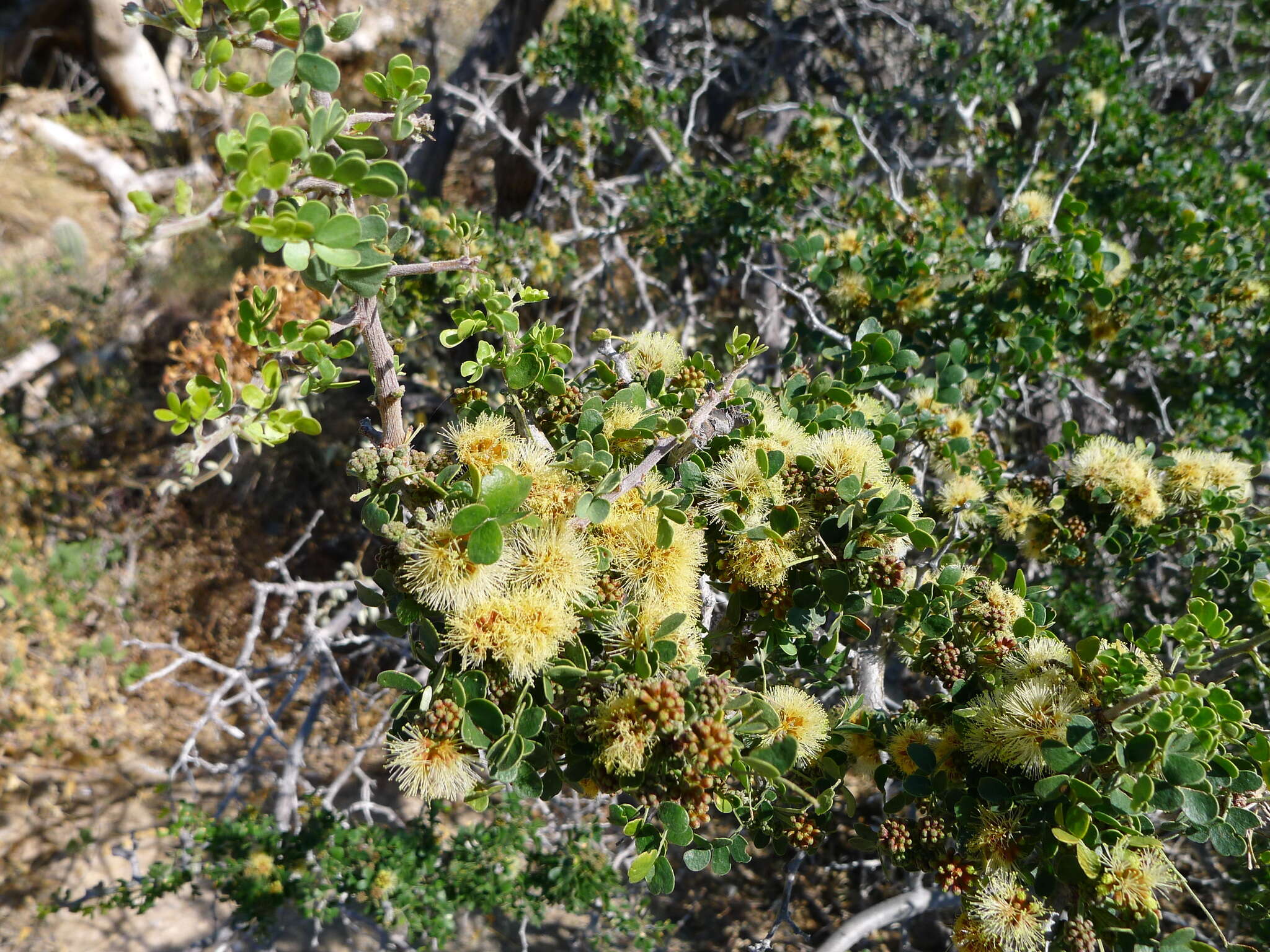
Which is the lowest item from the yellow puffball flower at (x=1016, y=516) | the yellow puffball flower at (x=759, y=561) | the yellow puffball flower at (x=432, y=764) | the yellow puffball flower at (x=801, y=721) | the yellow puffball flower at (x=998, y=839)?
the yellow puffball flower at (x=998, y=839)

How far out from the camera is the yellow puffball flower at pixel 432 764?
0.83 metres

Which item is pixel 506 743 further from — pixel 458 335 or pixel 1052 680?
pixel 1052 680

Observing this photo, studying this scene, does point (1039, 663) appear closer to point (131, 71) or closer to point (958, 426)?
point (958, 426)

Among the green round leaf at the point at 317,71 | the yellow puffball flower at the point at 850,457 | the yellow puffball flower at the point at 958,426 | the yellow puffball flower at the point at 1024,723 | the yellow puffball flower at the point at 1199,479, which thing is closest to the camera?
the green round leaf at the point at 317,71

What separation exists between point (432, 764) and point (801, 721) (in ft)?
1.64

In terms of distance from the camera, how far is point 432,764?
2.73 feet

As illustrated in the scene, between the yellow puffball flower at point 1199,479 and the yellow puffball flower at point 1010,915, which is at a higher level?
the yellow puffball flower at point 1199,479

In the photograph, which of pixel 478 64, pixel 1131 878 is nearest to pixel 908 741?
pixel 1131 878

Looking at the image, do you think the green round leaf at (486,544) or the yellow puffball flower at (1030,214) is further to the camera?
the yellow puffball flower at (1030,214)

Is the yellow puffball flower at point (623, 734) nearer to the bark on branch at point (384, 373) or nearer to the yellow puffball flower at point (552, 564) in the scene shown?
the yellow puffball flower at point (552, 564)

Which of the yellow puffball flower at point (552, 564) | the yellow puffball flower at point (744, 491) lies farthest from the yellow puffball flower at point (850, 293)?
the yellow puffball flower at point (552, 564)

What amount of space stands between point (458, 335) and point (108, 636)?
387 cm

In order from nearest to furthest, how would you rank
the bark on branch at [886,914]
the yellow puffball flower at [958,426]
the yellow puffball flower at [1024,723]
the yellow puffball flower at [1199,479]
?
the yellow puffball flower at [1024,723] < the yellow puffball flower at [1199,479] < the yellow puffball flower at [958,426] < the bark on branch at [886,914]

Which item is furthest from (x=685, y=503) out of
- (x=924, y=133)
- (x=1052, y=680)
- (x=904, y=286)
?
(x=924, y=133)
